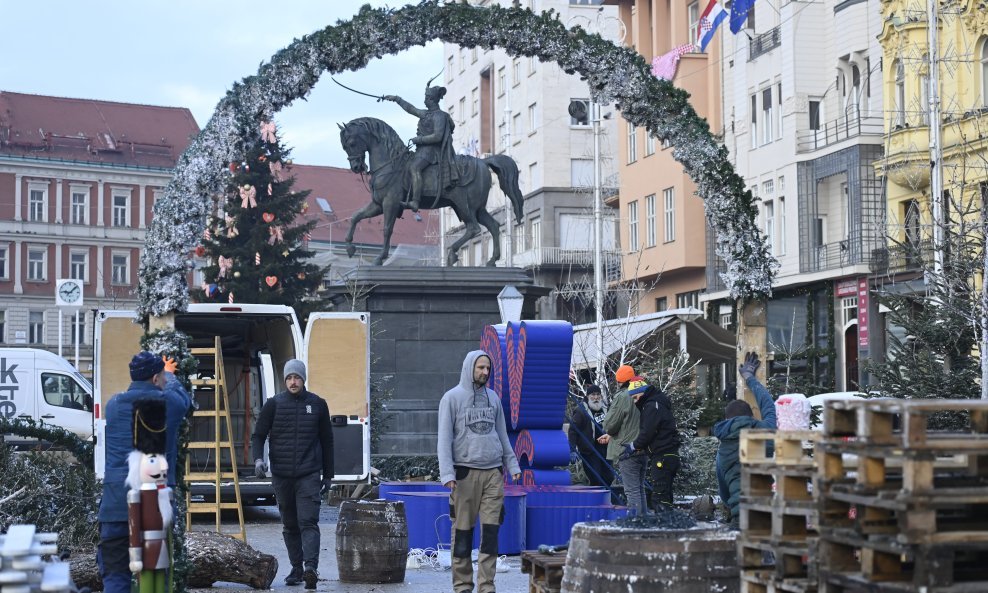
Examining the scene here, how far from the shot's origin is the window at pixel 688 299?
54.2 m

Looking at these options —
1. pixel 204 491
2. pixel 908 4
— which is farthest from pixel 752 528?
pixel 908 4

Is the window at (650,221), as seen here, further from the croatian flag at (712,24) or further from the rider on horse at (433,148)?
the rider on horse at (433,148)

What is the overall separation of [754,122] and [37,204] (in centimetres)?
5887

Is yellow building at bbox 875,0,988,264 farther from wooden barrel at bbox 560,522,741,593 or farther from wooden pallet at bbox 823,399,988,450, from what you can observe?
wooden pallet at bbox 823,399,988,450

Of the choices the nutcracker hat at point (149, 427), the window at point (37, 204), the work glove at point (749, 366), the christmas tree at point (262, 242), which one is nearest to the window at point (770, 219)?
the christmas tree at point (262, 242)

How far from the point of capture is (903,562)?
26.3ft

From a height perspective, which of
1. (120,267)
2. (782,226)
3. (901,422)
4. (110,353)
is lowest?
(901,422)

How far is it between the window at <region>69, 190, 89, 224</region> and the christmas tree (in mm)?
45737

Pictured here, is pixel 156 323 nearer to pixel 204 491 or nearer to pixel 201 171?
pixel 201 171

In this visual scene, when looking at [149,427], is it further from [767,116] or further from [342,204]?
[342,204]

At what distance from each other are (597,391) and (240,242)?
30576 millimetres

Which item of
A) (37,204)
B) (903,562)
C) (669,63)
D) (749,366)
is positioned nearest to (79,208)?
(37,204)

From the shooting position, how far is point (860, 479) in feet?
24.9

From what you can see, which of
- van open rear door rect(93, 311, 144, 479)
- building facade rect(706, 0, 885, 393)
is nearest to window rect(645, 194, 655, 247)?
building facade rect(706, 0, 885, 393)
